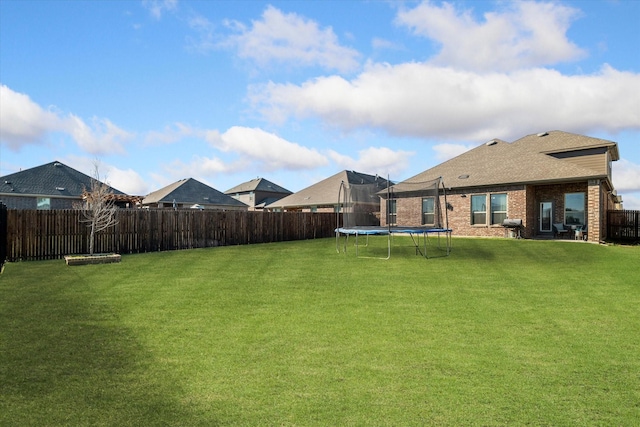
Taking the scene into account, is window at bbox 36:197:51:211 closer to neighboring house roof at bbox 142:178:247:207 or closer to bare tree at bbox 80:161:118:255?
neighboring house roof at bbox 142:178:247:207

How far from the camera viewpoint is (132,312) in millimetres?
5508

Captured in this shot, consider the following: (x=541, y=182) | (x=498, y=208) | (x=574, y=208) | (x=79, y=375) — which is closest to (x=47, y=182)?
(x=498, y=208)

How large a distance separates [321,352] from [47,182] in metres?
31.7

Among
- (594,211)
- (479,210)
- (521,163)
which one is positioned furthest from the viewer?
(479,210)

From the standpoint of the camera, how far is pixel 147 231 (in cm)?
1502

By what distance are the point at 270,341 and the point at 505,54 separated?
11712 mm

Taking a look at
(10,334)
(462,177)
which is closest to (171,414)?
(10,334)

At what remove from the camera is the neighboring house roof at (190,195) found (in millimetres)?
36562

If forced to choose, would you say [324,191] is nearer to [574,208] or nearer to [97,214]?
[574,208]

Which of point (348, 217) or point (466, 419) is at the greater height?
point (348, 217)

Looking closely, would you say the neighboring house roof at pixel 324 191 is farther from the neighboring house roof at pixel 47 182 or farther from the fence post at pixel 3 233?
the fence post at pixel 3 233

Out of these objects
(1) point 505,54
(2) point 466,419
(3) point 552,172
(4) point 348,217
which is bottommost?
(2) point 466,419

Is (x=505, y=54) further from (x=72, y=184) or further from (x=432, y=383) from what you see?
(x=72, y=184)

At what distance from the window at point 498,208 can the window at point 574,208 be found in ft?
8.41
